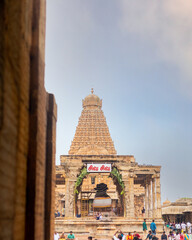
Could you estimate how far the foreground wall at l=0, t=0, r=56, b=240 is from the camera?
1.84m

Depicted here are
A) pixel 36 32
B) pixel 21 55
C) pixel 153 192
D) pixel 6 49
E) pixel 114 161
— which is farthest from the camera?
pixel 153 192

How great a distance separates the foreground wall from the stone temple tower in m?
68.1

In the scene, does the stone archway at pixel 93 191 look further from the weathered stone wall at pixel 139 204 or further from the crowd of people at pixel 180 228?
the crowd of people at pixel 180 228

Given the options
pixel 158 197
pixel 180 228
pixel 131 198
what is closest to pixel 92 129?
pixel 158 197

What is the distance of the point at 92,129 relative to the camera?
76000mm

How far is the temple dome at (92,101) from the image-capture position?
261 ft

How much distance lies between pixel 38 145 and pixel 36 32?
87cm

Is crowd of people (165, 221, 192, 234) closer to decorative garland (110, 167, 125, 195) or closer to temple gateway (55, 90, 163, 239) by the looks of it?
temple gateway (55, 90, 163, 239)

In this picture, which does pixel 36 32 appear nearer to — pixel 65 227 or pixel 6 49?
pixel 6 49

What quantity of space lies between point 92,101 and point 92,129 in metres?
7.13

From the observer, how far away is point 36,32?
9.18ft

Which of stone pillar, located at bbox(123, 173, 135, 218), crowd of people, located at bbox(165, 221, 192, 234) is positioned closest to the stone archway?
stone pillar, located at bbox(123, 173, 135, 218)

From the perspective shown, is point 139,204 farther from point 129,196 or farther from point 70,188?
point 70,188

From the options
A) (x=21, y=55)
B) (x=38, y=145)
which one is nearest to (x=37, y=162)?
(x=38, y=145)
